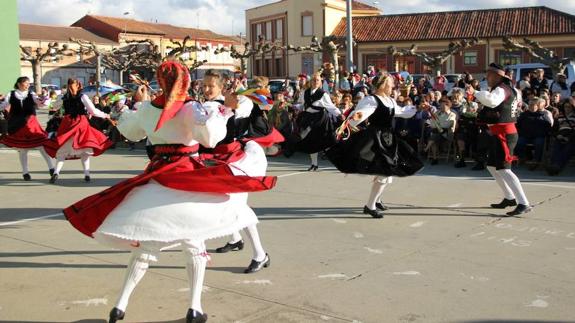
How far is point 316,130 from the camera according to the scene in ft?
34.8

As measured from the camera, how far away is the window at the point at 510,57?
4024 cm

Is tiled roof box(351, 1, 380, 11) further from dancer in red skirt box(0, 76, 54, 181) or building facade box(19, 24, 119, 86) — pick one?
dancer in red skirt box(0, 76, 54, 181)

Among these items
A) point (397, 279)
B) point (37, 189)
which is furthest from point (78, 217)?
point (37, 189)

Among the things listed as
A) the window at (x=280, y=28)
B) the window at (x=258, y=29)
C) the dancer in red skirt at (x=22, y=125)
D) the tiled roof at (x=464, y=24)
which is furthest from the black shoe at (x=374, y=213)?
the window at (x=258, y=29)

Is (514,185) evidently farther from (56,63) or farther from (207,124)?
(56,63)

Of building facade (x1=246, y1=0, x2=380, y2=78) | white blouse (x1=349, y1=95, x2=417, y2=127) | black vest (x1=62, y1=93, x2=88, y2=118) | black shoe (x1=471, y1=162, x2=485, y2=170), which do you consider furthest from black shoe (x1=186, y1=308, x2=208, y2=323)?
building facade (x1=246, y1=0, x2=380, y2=78)

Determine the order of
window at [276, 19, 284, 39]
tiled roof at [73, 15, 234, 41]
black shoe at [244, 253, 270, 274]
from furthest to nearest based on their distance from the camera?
tiled roof at [73, 15, 234, 41], window at [276, 19, 284, 39], black shoe at [244, 253, 270, 274]

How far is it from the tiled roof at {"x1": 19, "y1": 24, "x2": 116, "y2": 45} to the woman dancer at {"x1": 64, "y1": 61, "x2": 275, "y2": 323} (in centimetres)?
6075

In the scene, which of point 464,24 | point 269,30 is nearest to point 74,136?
point 464,24

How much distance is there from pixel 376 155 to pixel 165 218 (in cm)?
380

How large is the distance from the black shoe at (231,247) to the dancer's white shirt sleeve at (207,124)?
206 cm

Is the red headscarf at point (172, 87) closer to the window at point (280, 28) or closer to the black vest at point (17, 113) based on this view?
the black vest at point (17, 113)

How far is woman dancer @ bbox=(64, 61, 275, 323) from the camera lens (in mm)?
3803

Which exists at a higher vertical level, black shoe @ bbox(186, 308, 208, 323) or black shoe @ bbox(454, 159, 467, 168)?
black shoe @ bbox(454, 159, 467, 168)
